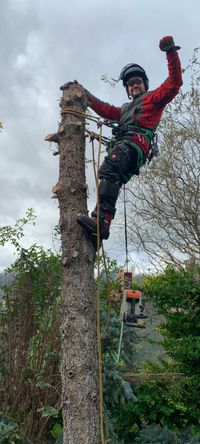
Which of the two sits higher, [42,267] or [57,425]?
[42,267]

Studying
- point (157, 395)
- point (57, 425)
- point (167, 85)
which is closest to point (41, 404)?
point (57, 425)

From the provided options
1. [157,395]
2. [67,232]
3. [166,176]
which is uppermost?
[166,176]

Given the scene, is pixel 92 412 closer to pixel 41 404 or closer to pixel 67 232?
pixel 67 232

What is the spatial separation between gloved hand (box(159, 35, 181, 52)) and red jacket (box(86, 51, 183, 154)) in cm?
4

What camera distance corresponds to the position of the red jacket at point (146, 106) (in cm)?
372

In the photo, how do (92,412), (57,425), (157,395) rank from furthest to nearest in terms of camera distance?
(157,395), (57,425), (92,412)

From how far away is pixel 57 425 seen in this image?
5559 millimetres

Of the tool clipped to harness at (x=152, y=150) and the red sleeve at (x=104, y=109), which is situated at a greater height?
the red sleeve at (x=104, y=109)

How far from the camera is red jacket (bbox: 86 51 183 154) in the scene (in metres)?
3.72

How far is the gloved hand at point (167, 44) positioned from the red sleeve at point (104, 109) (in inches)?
41.2

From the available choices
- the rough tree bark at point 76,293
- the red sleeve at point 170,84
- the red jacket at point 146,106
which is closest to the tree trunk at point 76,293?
the rough tree bark at point 76,293

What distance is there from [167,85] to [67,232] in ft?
5.09

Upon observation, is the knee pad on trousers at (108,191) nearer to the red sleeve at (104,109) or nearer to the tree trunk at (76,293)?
the tree trunk at (76,293)

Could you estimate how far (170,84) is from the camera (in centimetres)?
380
